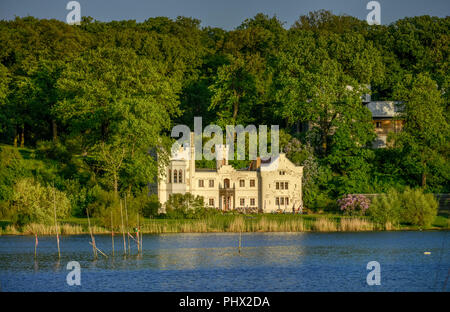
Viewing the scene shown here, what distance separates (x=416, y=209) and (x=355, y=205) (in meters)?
6.29

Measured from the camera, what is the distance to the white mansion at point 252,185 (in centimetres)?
8244

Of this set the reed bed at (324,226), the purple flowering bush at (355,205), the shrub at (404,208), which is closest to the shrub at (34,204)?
the reed bed at (324,226)

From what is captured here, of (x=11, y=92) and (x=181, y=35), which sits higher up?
(x=181, y=35)

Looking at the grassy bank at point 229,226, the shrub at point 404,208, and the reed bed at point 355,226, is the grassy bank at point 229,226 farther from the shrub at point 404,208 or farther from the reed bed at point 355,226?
the shrub at point 404,208

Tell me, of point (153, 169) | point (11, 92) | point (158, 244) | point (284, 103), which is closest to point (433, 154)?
point (284, 103)

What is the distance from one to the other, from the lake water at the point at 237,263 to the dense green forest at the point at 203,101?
1089cm

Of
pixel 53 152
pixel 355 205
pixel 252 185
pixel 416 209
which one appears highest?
pixel 53 152

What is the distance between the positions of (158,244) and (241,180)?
24.1 meters

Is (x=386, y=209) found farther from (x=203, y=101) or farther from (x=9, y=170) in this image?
(x=203, y=101)

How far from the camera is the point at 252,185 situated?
84000 millimetres

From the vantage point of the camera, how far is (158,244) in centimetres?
6100

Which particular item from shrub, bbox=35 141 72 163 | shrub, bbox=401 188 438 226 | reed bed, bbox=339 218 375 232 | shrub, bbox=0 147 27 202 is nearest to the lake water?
reed bed, bbox=339 218 375 232

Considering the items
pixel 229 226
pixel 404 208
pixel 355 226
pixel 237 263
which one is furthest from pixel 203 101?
pixel 237 263

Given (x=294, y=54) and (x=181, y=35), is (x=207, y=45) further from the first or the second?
(x=294, y=54)
